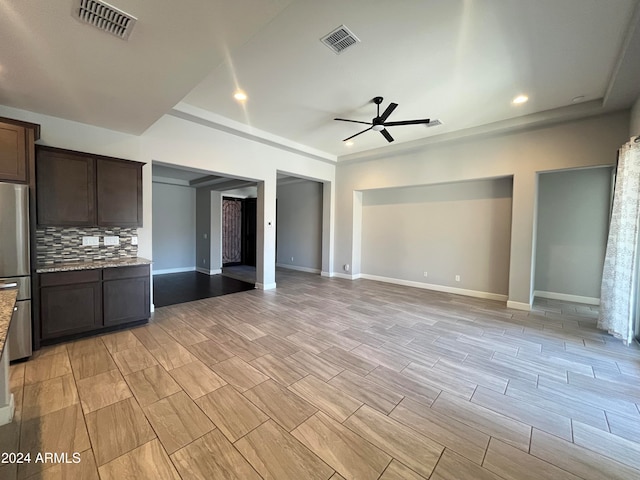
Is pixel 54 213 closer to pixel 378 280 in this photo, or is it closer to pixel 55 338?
pixel 55 338

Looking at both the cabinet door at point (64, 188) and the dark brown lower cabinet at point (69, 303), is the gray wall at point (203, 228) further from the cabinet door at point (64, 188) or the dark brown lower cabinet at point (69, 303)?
the dark brown lower cabinet at point (69, 303)

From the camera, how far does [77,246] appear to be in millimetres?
3479

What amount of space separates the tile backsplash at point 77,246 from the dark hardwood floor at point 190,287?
4.10 ft

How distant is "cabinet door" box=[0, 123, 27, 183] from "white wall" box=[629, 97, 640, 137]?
23.3ft

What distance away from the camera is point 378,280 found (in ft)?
22.5

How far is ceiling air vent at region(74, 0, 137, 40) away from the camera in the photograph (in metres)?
1.63

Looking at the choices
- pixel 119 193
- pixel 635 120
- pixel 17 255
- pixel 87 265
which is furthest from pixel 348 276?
pixel 17 255

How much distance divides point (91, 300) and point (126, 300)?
355mm

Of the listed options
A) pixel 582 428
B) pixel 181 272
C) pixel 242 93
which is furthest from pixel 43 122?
pixel 582 428

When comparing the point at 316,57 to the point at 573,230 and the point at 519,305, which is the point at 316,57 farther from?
the point at 573,230

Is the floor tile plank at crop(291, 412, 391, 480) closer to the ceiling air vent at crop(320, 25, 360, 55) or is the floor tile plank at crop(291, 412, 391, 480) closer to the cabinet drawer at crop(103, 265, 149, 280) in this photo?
the cabinet drawer at crop(103, 265, 149, 280)

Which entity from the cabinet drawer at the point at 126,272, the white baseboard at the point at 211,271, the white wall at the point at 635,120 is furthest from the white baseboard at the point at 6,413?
the white wall at the point at 635,120

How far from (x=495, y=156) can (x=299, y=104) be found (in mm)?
3712

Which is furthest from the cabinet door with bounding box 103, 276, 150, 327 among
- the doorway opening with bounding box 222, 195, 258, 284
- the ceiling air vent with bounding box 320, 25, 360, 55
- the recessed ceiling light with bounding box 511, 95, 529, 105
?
the recessed ceiling light with bounding box 511, 95, 529, 105
